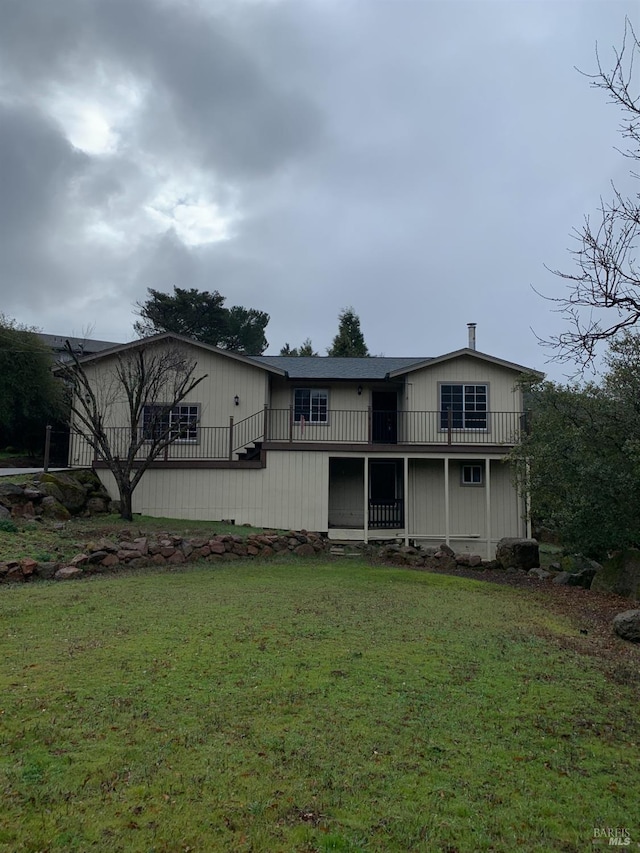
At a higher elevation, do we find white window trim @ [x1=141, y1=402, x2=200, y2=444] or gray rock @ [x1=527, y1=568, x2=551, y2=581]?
white window trim @ [x1=141, y1=402, x2=200, y2=444]

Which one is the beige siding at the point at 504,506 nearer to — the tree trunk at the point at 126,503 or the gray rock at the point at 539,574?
the gray rock at the point at 539,574

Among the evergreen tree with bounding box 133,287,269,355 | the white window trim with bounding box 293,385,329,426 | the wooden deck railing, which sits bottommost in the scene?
the wooden deck railing

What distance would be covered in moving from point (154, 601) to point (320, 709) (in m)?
4.34

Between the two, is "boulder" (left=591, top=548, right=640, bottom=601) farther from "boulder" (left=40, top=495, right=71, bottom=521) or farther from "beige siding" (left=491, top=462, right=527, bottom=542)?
"boulder" (left=40, top=495, right=71, bottom=521)

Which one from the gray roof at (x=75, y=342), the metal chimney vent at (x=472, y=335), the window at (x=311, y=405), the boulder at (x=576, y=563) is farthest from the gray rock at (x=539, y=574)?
the gray roof at (x=75, y=342)

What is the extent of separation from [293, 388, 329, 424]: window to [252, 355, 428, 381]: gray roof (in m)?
0.65

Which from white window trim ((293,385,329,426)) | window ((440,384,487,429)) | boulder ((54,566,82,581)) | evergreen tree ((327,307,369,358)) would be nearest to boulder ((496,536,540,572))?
window ((440,384,487,429))

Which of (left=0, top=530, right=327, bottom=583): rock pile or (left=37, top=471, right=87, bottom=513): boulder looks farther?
(left=37, top=471, right=87, bottom=513): boulder

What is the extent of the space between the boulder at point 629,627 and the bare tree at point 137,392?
12.1m

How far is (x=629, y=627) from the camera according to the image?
7.38 metres

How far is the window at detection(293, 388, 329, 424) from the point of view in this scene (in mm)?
19828

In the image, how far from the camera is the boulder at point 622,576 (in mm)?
11195

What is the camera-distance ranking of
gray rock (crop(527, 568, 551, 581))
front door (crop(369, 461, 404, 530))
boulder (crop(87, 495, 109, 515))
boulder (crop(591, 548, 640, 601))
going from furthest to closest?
front door (crop(369, 461, 404, 530))
boulder (crop(87, 495, 109, 515))
gray rock (crop(527, 568, 551, 581))
boulder (crop(591, 548, 640, 601))

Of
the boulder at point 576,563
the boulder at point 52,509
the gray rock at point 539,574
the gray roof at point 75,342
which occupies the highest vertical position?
the gray roof at point 75,342
